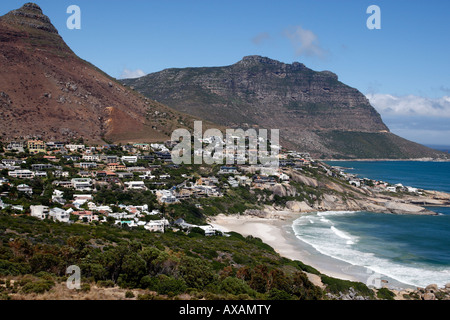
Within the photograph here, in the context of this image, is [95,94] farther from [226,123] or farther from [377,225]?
[226,123]

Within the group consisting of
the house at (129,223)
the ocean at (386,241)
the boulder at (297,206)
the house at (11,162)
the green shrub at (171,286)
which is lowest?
the ocean at (386,241)

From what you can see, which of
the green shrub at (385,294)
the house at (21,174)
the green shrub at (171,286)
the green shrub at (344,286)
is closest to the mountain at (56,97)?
the house at (21,174)

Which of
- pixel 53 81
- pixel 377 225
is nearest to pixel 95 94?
pixel 53 81

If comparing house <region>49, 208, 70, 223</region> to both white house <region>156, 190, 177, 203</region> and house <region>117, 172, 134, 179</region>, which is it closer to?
white house <region>156, 190, 177, 203</region>

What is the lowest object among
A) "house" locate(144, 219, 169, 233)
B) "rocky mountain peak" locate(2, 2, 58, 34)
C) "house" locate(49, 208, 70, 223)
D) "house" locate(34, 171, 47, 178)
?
"house" locate(144, 219, 169, 233)

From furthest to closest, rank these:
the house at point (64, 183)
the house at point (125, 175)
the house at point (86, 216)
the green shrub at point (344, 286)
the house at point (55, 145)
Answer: the house at point (55, 145)
the house at point (125, 175)
the house at point (64, 183)
the house at point (86, 216)
the green shrub at point (344, 286)

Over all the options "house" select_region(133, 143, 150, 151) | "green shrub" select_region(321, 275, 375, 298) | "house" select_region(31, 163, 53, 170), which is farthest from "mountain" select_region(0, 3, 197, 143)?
"green shrub" select_region(321, 275, 375, 298)

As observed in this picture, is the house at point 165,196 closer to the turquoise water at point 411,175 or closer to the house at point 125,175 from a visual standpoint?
the house at point 125,175
